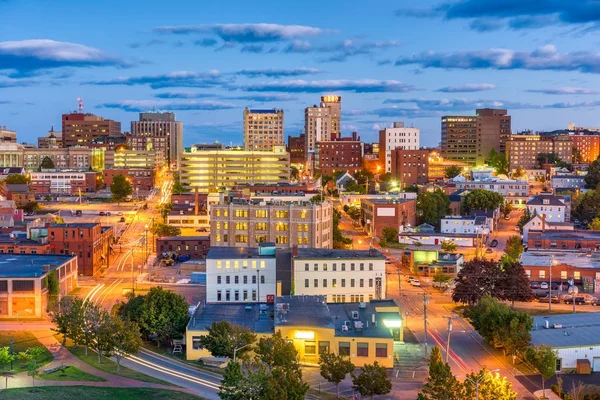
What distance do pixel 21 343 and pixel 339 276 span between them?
1114 inches

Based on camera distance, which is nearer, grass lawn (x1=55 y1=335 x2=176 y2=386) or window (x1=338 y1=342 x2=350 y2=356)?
grass lawn (x1=55 y1=335 x2=176 y2=386)

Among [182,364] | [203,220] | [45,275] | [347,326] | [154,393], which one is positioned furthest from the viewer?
[203,220]

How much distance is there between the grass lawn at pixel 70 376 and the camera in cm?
4491

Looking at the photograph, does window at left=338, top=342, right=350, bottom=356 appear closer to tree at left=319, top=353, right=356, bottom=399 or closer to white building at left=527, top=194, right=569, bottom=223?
tree at left=319, top=353, right=356, bottom=399

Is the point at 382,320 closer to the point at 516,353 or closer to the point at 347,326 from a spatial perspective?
the point at 347,326

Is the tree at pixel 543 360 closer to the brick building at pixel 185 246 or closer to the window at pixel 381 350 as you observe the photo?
the window at pixel 381 350

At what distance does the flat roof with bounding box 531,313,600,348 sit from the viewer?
51.0 meters

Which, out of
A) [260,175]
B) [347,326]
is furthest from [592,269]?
[260,175]

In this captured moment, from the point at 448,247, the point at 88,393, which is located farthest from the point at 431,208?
the point at 88,393

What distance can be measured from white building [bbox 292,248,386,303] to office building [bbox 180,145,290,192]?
116 meters

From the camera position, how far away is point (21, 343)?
53906mm

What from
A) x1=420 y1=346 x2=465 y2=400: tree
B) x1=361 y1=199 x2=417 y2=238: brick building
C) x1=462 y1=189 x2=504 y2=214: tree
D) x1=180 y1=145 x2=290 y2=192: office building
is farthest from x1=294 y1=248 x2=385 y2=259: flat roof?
x1=180 y1=145 x2=290 y2=192: office building

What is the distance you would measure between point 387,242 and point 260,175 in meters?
78.4

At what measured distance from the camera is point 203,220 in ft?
410
